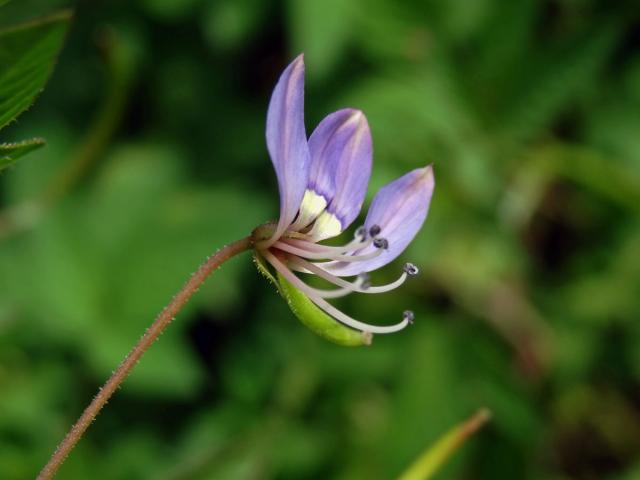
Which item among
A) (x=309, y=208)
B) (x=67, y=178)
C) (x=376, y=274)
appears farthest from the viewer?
(x=376, y=274)

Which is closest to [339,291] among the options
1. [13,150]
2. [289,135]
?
[289,135]

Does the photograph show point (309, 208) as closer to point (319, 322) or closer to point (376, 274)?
point (319, 322)

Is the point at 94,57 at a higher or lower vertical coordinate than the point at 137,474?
higher

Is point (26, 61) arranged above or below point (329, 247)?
above

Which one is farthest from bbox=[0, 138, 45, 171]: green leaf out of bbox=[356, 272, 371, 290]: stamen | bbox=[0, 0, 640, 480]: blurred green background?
bbox=[0, 0, 640, 480]: blurred green background

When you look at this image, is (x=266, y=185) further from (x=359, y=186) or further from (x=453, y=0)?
(x=359, y=186)

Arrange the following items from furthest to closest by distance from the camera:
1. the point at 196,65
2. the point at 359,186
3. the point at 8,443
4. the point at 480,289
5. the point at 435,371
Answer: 1. the point at 196,65
2. the point at 480,289
3. the point at 435,371
4. the point at 8,443
5. the point at 359,186

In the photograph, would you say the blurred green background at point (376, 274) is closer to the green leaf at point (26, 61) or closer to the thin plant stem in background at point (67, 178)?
the thin plant stem in background at point (67, 178)

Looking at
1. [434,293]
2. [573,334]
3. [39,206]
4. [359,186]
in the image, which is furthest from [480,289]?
[359,186]
